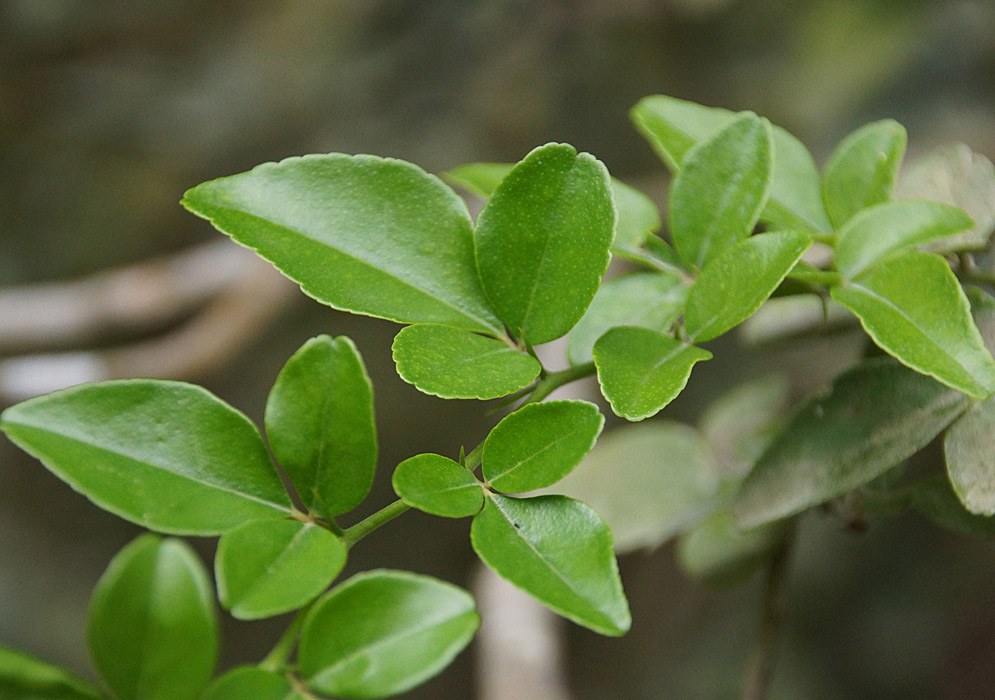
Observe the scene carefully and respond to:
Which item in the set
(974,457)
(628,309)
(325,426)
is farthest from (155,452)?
(974,457)

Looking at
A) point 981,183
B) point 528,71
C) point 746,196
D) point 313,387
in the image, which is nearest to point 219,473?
point 313,387

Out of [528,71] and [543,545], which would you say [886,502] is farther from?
[528,71]

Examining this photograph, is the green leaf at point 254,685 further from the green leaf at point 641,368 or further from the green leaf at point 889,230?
the green leaf at point 889,230

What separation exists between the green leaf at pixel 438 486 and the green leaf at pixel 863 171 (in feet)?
0.64

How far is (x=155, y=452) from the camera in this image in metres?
0.22

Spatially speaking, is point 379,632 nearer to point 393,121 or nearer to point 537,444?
point 537,444

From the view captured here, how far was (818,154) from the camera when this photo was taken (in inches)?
64.6

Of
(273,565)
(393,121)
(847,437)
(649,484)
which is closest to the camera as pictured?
(273,565)

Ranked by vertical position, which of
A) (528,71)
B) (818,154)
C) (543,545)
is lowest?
(818,154)

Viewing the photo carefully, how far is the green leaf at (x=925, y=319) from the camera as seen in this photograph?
23 centimetres

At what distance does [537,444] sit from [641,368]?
39 mm

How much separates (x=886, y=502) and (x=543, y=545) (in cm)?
22

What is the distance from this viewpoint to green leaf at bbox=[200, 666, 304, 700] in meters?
0.22

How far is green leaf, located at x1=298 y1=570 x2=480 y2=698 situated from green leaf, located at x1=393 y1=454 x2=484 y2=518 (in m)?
0.02
